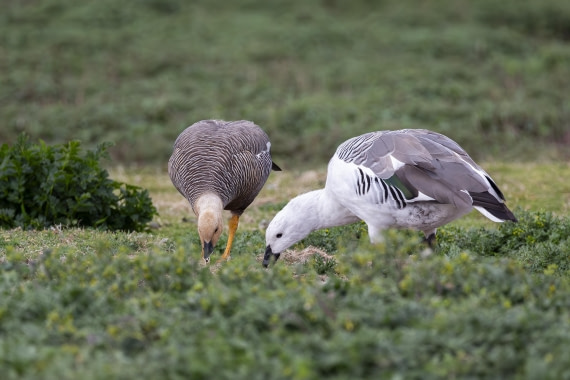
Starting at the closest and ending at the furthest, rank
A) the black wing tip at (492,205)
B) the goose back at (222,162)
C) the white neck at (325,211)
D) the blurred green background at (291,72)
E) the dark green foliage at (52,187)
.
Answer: the black wing tip at (492,205) < the white neck at (325,211) < the goose back at (222,162) < the dark green foliage at (52,187) < the blurred green background at (291,72)

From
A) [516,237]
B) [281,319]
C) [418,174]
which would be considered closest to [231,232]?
[418,174]

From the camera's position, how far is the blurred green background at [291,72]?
1675cm

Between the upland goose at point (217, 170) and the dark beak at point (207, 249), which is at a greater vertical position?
the upland goose at point (217, 170)

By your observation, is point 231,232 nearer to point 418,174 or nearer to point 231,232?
point 231,232

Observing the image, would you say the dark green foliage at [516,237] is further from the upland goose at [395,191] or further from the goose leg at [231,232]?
the goose leg at [231,232]

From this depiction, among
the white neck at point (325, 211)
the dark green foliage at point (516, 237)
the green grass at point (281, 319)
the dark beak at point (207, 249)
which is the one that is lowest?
the dark beak at point (207, 249)

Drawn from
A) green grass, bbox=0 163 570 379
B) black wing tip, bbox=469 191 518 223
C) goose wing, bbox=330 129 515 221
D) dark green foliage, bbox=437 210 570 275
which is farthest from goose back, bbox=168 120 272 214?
black wing tip, bbox=469 191 518 223

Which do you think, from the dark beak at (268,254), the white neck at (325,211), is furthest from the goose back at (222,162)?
the white neck at (325,211)

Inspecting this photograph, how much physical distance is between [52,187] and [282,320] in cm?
497

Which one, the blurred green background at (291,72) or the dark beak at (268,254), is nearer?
the dark beak at (268,254)

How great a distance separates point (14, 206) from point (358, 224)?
3.74m

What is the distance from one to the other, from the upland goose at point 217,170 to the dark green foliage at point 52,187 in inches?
36.4

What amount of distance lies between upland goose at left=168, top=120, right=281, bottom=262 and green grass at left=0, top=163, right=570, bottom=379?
7.23 ft

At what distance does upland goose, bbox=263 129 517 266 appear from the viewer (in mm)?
6914
